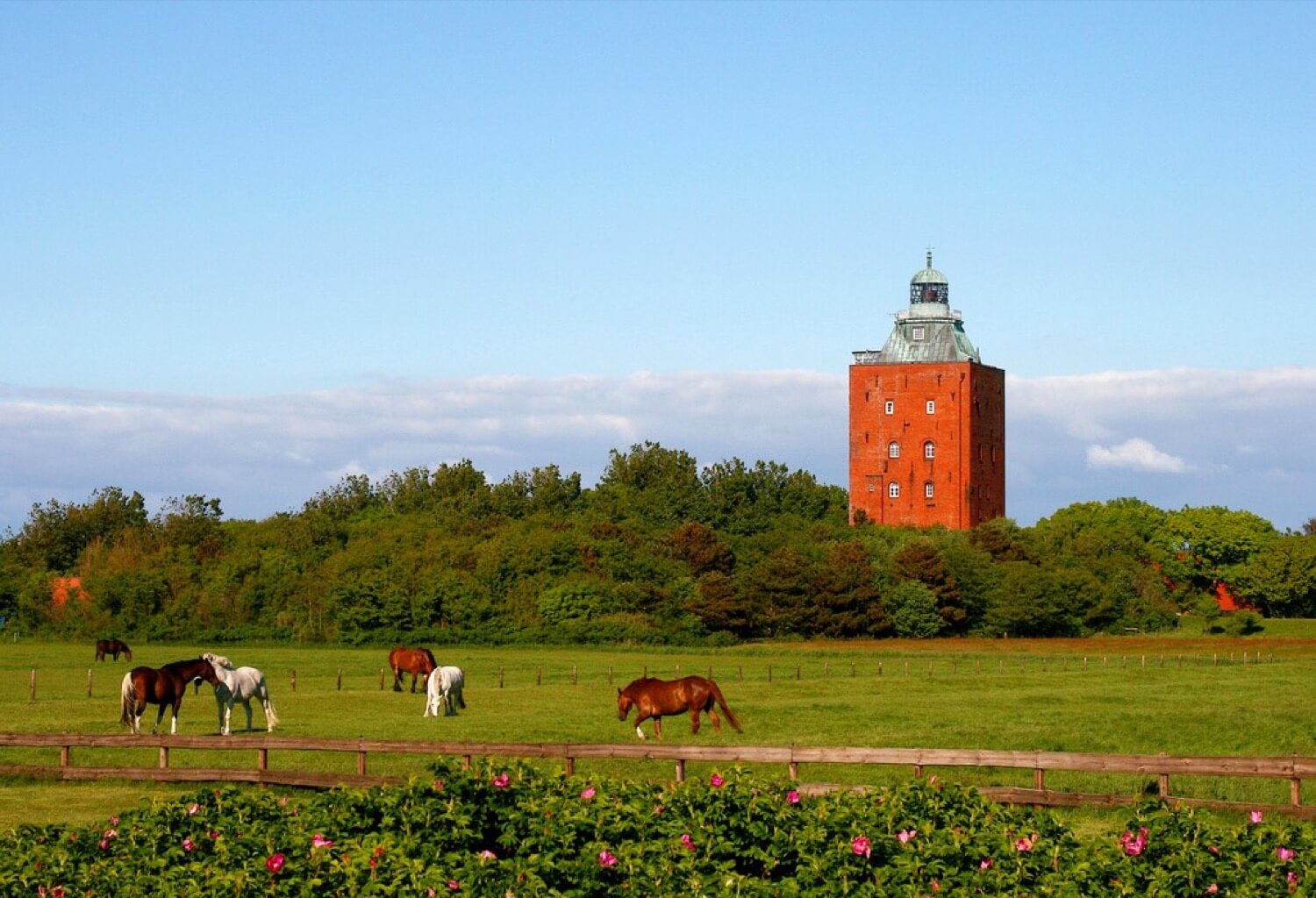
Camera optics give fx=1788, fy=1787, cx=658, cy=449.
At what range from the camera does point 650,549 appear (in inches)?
4557

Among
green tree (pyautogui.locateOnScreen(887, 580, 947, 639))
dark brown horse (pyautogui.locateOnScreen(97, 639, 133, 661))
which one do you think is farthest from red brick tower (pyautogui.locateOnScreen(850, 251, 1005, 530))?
dark brown horse (pyautogui.locateOnScreen(97, 639, 133, 661))

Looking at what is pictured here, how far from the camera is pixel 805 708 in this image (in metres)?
43.5

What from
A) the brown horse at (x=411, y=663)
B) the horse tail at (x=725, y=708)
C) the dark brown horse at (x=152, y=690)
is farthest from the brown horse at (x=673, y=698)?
the brown horse at (x=411, y=663)

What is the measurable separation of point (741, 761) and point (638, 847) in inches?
362

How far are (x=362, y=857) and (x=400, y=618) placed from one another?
89.0m

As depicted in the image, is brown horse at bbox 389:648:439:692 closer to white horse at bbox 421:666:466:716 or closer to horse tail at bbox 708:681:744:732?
white horse at bbox 421:666:466:716

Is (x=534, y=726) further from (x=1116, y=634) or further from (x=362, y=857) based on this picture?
(x=1116, y=634)

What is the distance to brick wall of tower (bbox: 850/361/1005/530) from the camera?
148375 millimetres

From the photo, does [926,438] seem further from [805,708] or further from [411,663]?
[805,708]

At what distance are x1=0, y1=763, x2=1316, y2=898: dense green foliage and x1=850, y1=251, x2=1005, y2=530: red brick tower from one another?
435ft

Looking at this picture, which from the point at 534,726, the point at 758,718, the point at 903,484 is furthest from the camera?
the point at 903,484

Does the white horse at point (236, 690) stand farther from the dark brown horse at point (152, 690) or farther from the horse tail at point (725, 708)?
the horse tail at point (725, 708)

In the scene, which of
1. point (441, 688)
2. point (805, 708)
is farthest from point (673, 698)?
point (805, 708)

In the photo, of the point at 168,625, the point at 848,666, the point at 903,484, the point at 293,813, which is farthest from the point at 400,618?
the point at 293,813
